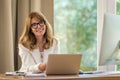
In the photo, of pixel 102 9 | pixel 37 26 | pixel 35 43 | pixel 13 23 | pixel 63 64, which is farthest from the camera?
pixel 102 9

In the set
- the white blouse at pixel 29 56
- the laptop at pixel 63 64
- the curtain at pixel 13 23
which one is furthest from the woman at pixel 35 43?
the laptop at pixel 63 64

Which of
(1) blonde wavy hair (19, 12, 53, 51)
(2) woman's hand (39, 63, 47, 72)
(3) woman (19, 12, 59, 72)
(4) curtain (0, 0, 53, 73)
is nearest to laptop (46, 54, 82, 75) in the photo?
(2) woman's hand (39, 63, 47, 72)

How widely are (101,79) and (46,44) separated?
43.8 inches

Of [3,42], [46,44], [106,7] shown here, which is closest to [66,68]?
[46,44]

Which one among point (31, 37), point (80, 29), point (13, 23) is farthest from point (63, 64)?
point (80, 29)

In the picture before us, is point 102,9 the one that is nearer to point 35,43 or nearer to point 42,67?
point 35,43

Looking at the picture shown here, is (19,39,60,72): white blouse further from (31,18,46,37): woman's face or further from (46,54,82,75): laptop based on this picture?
(46,54,82,75): laptop

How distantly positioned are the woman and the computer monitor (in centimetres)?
79

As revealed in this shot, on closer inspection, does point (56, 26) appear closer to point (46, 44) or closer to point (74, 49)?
point (74, 49)

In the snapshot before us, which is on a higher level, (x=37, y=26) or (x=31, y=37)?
(x=37, y=26)

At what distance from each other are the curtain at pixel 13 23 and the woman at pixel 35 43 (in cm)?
22

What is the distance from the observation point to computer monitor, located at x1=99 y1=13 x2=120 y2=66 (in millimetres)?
1922

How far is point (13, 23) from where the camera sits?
2.92 meters

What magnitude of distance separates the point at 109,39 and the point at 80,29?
138cm
